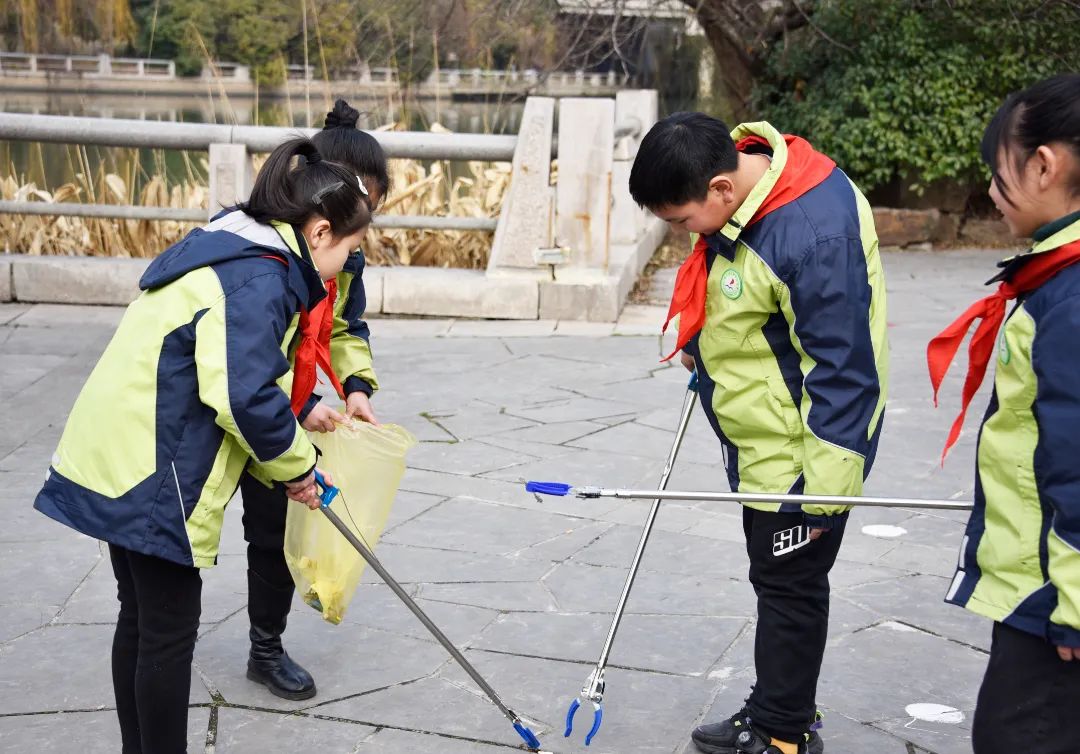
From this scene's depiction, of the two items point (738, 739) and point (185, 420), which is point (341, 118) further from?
point (738, 739)

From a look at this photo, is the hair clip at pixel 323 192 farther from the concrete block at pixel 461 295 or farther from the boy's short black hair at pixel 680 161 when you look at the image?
the concrete block at pixel 461 295

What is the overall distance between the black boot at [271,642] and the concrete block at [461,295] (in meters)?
4.28

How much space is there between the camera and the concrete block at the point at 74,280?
7.37m

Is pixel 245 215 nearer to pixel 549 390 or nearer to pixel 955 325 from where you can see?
pixel 955 325

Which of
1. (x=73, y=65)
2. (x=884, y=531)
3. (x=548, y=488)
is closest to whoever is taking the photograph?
(x=548, y=488)

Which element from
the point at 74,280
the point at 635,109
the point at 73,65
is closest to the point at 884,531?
the point at 74,280

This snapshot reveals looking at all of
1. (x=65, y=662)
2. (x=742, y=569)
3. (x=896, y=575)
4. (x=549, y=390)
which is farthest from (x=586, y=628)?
(x=549, y=390)

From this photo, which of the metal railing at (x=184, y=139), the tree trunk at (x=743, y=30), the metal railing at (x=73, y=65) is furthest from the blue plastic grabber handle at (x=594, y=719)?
the metal railing at (x=73, y=65)

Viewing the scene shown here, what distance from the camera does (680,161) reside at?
2510mm

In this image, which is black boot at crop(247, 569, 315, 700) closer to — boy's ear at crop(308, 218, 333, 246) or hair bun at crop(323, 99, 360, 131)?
boy's ear at crop(308, 218, 333, 246)

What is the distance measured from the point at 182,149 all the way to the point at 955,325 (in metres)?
5.99

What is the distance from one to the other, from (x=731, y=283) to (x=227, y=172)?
17.1 feet

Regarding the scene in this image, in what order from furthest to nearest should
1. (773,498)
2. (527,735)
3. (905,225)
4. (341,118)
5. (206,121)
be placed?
(206,121) → (905,225) → (341,118) → (527,735) → (773,498)

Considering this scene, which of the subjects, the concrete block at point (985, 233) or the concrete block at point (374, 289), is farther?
the concrete block at point (985, 233)
